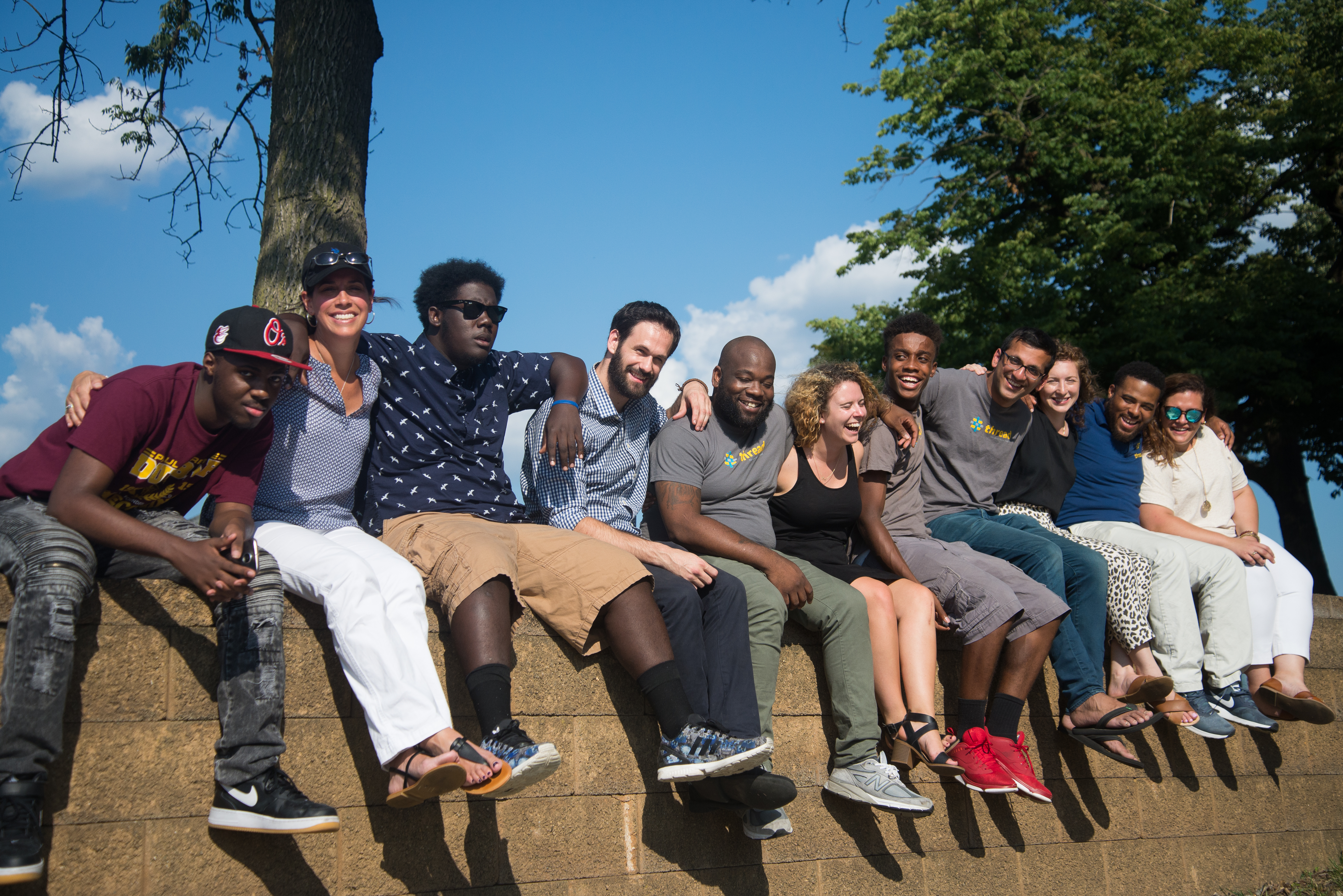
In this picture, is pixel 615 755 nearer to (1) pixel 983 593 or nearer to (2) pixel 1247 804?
(1) pixel 983 593

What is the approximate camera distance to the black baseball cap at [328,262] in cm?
404

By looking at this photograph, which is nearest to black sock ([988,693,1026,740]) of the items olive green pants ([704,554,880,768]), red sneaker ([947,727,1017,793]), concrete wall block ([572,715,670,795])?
red sneaker ([947,727,1017,793])

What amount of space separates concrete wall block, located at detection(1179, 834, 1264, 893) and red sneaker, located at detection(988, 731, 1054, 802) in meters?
1.62

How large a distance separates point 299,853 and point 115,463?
1450mm

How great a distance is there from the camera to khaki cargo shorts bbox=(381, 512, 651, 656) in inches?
140

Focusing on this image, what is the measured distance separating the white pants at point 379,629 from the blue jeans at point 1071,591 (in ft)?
10.2

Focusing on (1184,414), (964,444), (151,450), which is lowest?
(151,450)

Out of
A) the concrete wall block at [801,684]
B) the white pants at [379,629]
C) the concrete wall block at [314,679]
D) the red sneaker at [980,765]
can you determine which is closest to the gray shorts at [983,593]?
the red sneaker at [980,765]

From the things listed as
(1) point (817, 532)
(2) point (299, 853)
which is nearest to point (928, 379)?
(1) point (817, 532)

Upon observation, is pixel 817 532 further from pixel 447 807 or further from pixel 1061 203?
pixel 1061 203

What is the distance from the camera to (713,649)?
390 cm

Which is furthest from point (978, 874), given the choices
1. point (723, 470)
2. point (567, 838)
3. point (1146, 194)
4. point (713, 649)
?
point (1146, 194)

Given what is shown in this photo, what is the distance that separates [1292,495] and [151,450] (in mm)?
16796

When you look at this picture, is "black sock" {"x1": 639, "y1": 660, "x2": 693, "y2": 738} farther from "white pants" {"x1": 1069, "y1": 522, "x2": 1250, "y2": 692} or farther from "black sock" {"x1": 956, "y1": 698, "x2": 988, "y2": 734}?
"white pants" {"x1": 1069, "y1": 522, "x2": 1250, "y2": 692}
